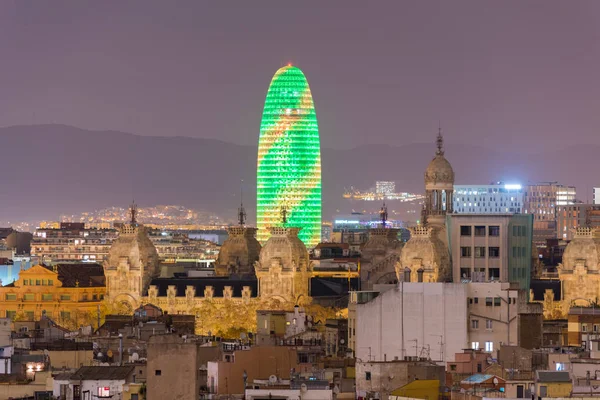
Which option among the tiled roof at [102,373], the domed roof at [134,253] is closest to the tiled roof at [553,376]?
the tiled roof at [102,373]

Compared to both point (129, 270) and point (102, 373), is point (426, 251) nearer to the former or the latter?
point (129, 270)

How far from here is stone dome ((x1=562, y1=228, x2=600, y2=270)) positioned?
581 feet

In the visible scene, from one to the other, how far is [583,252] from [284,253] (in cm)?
2120

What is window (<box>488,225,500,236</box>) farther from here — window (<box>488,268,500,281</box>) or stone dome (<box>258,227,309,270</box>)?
stone dome (<box>258,227,309,270</box>)

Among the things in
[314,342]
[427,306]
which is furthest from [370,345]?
[314,342]

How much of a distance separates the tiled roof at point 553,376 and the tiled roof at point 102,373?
13154 millimetres

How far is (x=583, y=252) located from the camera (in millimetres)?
177875

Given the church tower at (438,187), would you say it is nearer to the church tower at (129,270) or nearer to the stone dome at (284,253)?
the stone dome at (284,253)

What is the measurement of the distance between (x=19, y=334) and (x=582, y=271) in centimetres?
6723

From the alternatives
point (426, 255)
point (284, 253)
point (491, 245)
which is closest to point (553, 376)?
point (491, 245)

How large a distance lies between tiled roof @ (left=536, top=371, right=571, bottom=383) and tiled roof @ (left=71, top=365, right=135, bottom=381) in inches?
518

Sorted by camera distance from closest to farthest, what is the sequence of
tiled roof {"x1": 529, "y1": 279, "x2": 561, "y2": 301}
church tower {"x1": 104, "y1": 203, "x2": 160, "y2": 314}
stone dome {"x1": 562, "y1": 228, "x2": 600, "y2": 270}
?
tiled roof {"x1": 529, "y1": 279, "x2": 561, "y2": 301} < stone dome {"x1": 562, "y1": 228, "x2": 600, "y2": 270} < church tower {"x1": 104, "y1": 203, "x2": 160, "y2": 314}

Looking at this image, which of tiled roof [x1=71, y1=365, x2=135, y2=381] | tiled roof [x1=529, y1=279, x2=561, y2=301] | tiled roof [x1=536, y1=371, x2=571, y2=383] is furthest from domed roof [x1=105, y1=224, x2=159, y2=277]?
tiled roof [x1=536, y1=371, x2=571, y2=383]

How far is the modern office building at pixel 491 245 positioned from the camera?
139 meters
